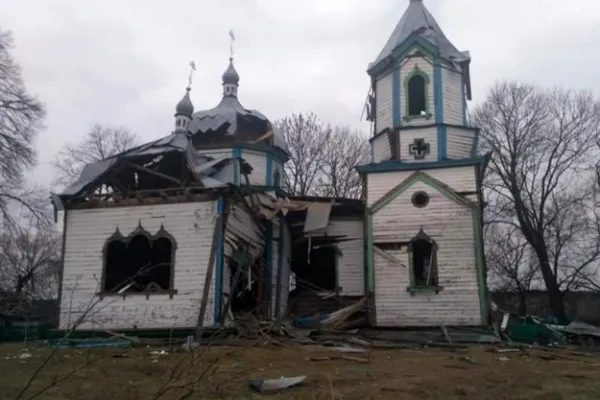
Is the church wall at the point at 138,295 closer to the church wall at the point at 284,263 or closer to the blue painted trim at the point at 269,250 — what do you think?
the blue painted trim at the point at 269,250

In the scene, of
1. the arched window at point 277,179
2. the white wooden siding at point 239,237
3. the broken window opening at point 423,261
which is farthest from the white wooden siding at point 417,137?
the arched window at point 277,179

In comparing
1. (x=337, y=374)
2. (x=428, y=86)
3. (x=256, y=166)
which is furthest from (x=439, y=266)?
(x=337, y=374)

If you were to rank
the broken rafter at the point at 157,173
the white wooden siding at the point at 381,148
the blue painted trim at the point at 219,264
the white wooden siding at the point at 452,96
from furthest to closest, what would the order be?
1. the white wooden siding at the point at 381,148
2. the white wooden siding at the point at 452,96
3. the broken rafter at the point at 157,173
4. the blue painted trim at the point at 219,264

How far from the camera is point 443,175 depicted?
67.4ft

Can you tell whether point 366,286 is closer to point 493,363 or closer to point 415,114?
point 415,114

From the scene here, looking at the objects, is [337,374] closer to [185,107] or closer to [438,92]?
[438,92]

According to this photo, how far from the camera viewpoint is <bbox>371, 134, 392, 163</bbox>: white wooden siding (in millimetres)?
21750

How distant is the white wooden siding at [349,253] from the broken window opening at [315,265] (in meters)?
0.31

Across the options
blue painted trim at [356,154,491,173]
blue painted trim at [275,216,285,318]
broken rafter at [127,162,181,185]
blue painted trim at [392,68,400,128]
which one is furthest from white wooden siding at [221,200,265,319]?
blue painted trim at [392,68,400,128]

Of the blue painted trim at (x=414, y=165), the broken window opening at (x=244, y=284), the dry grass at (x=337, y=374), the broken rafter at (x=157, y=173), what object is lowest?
the dry grass at (x=337, y=374)

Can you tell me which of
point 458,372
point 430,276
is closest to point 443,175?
point 430,276

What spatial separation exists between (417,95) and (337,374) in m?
13.7

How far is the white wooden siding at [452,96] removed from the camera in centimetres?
2141

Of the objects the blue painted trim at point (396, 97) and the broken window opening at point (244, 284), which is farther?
the blue painted trim at point (396, 97)
